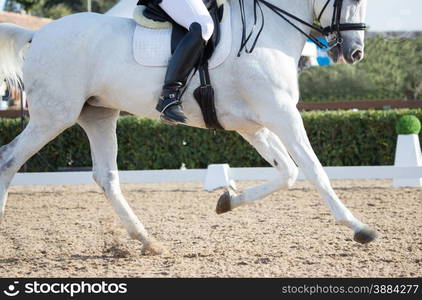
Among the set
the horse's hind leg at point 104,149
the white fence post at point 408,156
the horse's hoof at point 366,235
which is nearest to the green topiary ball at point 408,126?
the white fence post at point 408,156

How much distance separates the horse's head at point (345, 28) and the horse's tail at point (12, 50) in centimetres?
248

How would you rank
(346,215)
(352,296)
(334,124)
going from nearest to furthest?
(352,296) < (346,215) < (334,124)

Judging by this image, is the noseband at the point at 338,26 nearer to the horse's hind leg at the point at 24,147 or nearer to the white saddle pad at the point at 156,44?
the white saddle pad at the point at 156,44

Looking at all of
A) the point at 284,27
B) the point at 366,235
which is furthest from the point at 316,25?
the point at 366,235

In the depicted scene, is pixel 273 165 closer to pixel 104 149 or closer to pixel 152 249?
pixel 152 249

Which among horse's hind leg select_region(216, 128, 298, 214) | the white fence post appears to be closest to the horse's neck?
horse's hind leg select_region(216, 128, 298, 214)

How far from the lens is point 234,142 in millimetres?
12531

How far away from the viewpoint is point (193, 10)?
16.4 ft

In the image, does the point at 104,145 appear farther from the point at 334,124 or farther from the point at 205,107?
the point at 334,124

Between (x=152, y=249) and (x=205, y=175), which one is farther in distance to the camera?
(x=205, y=175)

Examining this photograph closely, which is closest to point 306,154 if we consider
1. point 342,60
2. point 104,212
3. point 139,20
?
point 342,60

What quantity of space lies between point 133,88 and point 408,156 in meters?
6.29

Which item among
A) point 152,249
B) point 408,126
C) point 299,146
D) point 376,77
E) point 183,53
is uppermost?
point 183,53

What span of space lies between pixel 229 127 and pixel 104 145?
4.03 ft
